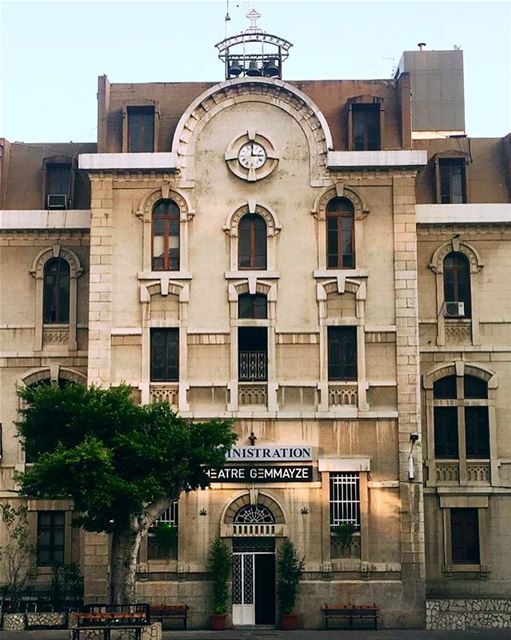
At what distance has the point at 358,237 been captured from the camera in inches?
1469

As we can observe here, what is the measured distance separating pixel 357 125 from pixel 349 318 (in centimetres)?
694

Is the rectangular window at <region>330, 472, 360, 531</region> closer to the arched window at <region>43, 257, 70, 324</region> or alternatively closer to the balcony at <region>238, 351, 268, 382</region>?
the balcony at <region>238, 351, 268, 382</region>

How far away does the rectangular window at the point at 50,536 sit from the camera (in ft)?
127

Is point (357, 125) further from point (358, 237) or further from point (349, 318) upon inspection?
point (349, 318)

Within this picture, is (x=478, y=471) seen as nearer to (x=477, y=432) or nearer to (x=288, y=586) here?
(x=477, y=432)

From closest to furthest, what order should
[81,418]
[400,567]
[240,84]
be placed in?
[81,418] → [400,567] → [240,84]

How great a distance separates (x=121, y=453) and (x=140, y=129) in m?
13.0

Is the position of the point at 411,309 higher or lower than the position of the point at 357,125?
lower

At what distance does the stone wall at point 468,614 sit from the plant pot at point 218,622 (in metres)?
6.56

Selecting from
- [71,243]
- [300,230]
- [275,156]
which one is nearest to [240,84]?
[275,156]

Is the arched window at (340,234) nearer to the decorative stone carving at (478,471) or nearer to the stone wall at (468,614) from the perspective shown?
the decorative stone carving at (478,471)

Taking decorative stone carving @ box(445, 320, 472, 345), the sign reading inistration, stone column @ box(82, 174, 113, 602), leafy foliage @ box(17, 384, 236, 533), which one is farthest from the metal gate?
decorative stone carving @ box(445, 320, 472, 345)

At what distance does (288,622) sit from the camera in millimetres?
35125

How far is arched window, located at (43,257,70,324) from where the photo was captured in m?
39.8
